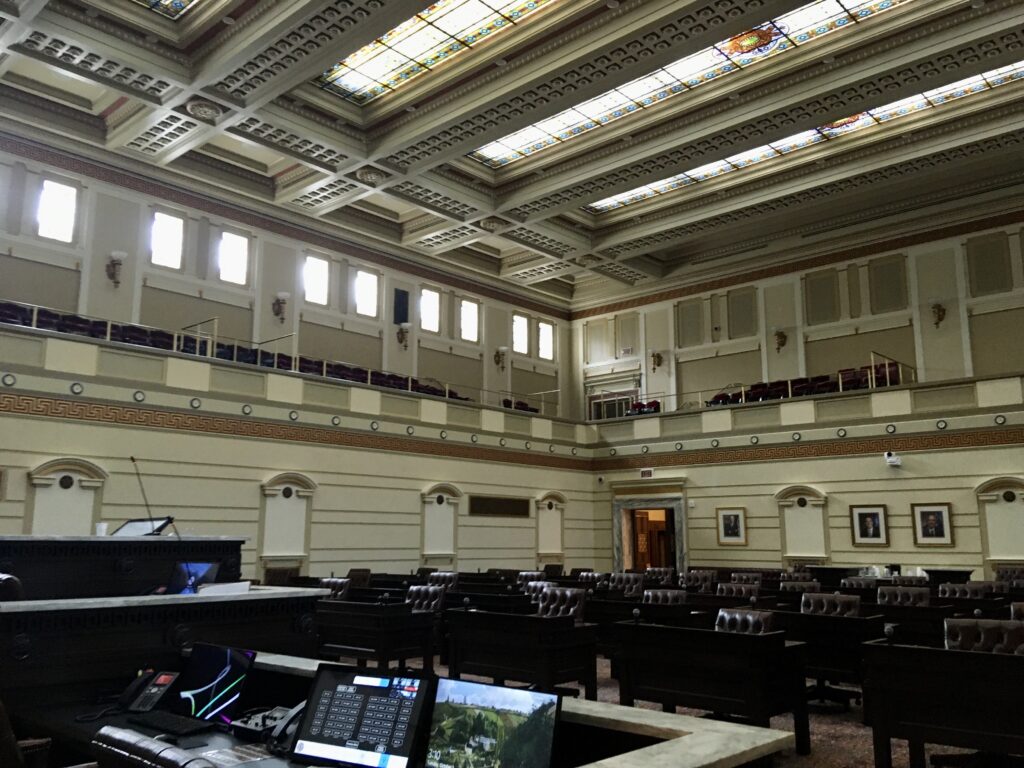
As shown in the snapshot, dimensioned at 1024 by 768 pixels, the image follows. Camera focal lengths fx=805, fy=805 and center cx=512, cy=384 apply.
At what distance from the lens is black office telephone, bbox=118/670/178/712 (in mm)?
3340

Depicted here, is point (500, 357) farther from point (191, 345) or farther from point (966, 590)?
point (966, 590)

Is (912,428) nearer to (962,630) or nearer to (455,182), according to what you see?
(455,182)

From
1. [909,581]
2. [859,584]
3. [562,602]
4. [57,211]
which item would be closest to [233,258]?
[57,211]

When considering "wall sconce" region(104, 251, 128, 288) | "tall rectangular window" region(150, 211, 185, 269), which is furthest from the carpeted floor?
"tall rectangular window" region(150, 211, 185, 269)

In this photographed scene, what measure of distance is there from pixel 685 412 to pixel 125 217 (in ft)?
41.3

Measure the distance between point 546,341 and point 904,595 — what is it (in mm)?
15800

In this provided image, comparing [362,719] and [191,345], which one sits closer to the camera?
[362,719]

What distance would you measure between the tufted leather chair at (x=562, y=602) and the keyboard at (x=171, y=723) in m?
5.49

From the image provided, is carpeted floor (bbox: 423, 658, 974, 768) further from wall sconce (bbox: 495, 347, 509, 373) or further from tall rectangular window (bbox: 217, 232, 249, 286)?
wall sconce (bbox: 495, 347, 509, 373)

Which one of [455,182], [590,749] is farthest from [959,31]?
[590,749]

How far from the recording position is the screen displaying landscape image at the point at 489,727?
2.22 m

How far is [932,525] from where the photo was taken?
1527cm

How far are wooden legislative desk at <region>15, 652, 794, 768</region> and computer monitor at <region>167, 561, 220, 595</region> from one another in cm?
141

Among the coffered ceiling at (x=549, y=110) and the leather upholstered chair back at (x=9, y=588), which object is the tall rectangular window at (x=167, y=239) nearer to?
the coffered ceiling at (x=549, y=110)
